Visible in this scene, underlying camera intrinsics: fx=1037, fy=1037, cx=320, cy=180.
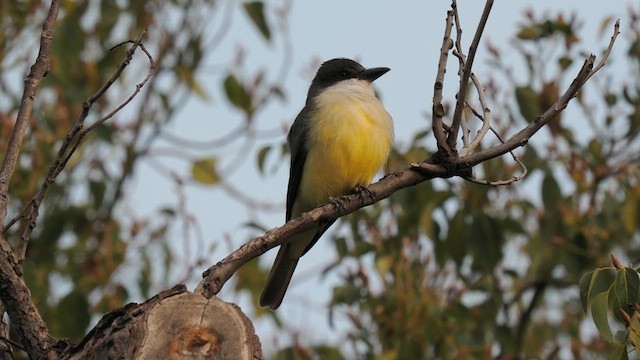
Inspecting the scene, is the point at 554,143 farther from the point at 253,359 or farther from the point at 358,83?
the point at 253,359

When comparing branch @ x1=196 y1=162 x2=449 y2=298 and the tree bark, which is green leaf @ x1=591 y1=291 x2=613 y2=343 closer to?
branch @ x1=196 y1=162 x2=449 y2=298

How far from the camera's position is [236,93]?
7648 mm

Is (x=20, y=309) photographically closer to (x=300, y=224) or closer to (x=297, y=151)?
(x=300, y=224)

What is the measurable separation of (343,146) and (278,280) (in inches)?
33.0

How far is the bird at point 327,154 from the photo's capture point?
5.84m

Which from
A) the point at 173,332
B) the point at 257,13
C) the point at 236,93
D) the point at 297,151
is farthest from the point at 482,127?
the point at 236,93

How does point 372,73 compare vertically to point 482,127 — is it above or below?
above

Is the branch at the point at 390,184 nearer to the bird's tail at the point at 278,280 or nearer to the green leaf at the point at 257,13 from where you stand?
the bird's tail at the point at 278,280

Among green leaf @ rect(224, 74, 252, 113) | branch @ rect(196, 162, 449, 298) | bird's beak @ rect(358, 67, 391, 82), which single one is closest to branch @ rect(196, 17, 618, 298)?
branch @ rect(196, 162, 449, 298)

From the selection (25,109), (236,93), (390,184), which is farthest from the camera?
(236,93)

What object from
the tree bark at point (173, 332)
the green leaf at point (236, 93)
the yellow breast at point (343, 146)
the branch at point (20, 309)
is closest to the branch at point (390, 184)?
the tree bark at point (173, 332)

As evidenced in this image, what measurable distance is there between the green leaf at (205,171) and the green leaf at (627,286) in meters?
4.78

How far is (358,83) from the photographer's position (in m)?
6.63

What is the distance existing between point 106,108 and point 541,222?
3490mm
